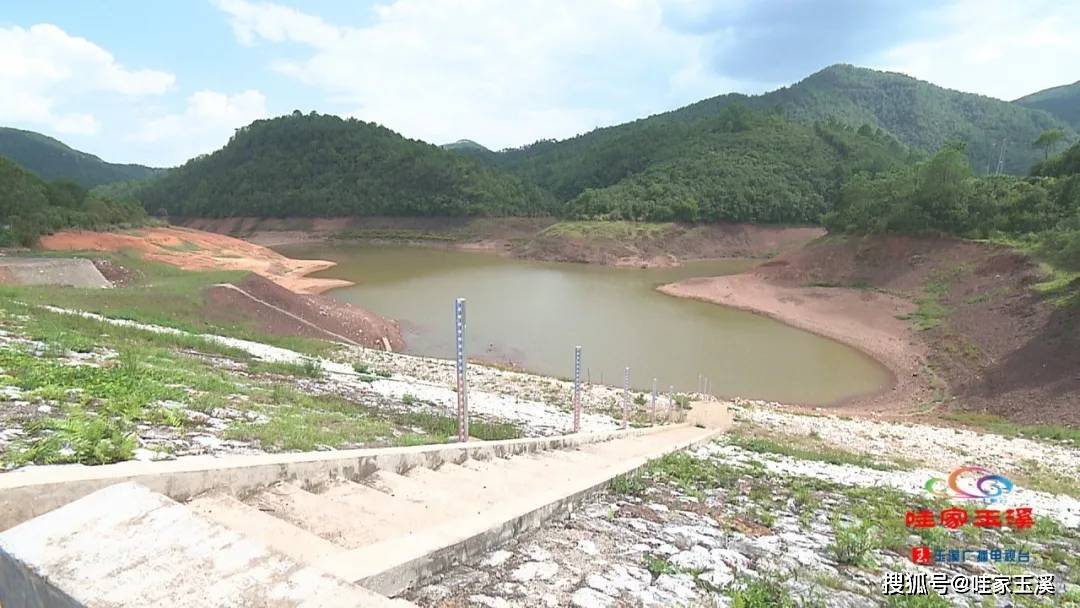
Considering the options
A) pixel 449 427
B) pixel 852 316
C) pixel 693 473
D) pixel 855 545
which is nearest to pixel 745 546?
pixel 855 545

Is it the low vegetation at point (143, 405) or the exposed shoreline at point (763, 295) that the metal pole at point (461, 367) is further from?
the exposed shoreline at point (763, 295)

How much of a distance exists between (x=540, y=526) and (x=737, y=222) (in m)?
74.2

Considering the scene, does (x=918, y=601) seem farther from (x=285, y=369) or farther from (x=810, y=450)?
(x=285, y=369)

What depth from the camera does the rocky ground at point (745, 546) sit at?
290 cm

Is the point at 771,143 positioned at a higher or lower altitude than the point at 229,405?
higher

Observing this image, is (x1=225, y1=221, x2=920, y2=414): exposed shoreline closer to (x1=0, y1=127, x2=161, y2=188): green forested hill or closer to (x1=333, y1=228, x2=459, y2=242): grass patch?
(x1=333, y1=228, x2=459, y2=242): grass patch

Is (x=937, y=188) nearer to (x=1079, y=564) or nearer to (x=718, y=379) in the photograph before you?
(x=718, y=379)

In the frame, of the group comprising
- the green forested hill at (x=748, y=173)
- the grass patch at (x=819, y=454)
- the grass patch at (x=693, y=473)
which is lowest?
the grass patch at (x=819, y=454)

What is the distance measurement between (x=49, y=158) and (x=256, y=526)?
754 ft

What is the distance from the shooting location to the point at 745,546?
4.09 m

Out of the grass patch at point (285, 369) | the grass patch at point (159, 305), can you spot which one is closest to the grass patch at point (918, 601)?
the grass patch at point (285, 369)

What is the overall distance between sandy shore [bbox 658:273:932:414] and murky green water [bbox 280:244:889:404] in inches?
37.4

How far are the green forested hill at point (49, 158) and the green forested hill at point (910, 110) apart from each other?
607ft

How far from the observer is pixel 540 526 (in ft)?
11.8
